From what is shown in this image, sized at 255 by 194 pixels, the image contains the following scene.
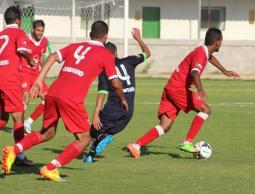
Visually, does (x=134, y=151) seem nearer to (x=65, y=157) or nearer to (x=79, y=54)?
(x=65, y=157)

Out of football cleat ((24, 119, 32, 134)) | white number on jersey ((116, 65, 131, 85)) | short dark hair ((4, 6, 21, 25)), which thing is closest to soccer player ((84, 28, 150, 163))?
white number on jersey ((116, 65, 131, 85))

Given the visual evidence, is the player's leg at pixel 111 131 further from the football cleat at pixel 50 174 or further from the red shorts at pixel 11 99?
the football cleat at pixel 50 174

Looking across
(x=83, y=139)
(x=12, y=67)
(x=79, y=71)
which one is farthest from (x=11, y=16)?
(x=83, y=139)

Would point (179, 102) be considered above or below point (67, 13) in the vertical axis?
above

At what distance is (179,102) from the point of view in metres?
13.7

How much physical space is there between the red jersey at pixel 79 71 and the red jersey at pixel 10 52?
1811 mm

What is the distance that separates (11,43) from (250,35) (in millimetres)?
36319

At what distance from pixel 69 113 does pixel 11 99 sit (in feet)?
6.75

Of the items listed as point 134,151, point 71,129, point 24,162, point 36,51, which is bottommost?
point 134,151

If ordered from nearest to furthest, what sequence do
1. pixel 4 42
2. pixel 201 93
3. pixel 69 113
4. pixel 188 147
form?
pixel 69 113
pixel 4 42
pixel 201 93
pixel 188 147

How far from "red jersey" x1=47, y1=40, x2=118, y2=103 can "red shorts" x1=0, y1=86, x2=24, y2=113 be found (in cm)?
189

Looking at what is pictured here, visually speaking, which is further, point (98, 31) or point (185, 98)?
point (185, 98)

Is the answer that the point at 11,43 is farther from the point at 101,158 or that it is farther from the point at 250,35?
the point at 250,35

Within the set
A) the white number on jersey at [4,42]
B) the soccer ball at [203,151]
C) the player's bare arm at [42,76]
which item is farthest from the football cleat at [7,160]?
the soccer ball at [203,151]
